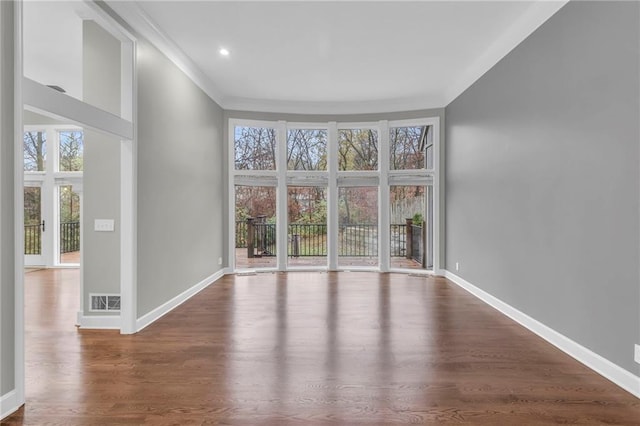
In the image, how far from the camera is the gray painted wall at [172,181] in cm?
365

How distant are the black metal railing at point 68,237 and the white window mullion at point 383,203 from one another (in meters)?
6.54

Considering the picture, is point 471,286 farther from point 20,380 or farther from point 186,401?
point 20,380

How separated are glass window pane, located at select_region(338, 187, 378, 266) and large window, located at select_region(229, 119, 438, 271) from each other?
0.02 meters

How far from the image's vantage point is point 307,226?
6746mm

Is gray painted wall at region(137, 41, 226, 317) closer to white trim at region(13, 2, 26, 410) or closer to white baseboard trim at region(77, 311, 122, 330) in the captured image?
white baseboard trim at region(77, 311, 122, 330)

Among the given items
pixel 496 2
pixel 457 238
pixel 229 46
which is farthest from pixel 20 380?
pixel 457 238

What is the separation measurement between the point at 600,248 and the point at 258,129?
218 inches

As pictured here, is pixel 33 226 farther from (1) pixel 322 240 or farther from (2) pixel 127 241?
(1) pixel 322 240

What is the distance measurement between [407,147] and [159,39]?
14.7 ft

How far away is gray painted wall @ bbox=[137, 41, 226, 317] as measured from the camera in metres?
3.65

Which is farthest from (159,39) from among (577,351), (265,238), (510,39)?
(577,351)

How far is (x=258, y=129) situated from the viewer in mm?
6582

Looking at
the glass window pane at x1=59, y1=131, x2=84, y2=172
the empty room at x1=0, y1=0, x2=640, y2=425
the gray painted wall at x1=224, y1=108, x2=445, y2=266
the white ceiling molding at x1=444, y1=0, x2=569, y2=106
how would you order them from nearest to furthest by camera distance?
the empty room at x1=0, y1=0, x2=640, y2=425 → the white ceiling molding at x1=444, y1=0, x2=569, y2=106 → the gray painted wall at x1=224, y1=108, x2=445, y2=266 → the glass window pane at x1=59, y1=131, x2=84, y2=172

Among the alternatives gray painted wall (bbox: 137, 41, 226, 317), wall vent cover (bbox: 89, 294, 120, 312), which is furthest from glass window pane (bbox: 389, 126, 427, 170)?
wall vent cover (bbox: 89, 294, 120, 312)
